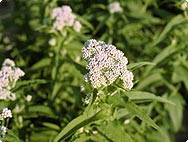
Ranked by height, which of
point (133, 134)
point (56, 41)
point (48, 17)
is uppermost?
point (48, 17)

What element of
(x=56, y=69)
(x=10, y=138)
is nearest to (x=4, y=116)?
(x=10, y=138)

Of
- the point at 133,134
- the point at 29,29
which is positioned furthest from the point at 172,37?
the point at 29,29

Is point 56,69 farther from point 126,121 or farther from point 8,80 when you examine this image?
point 8,80

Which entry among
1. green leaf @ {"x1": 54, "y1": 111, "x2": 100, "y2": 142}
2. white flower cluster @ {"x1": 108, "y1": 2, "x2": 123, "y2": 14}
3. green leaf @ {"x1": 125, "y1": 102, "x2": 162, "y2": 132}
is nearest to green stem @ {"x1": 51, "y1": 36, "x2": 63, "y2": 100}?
white flower cluster @ {"x1": 108, "y1": 2, "x2": 123, "y2": 14}

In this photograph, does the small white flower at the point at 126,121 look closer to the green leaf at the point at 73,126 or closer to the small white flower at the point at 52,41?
the small white flower at the point at 52,41

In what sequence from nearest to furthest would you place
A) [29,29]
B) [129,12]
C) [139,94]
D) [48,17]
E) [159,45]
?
[139,94]
[48,17]
[159,45]
[129,12]
[29,29]

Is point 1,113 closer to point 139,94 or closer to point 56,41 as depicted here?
point 139,94

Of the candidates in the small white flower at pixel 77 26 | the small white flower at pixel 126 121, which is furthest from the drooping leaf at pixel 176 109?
the small white flower at pixel 77 26
